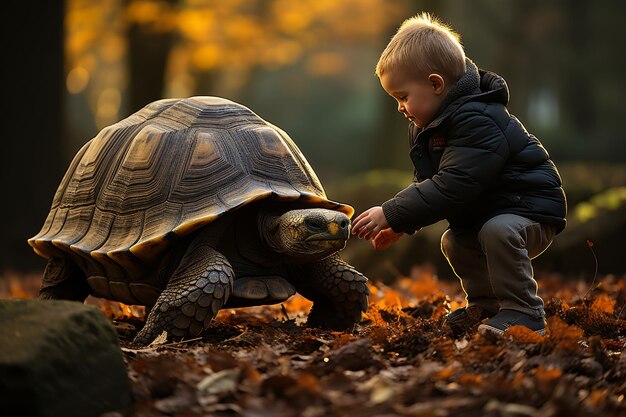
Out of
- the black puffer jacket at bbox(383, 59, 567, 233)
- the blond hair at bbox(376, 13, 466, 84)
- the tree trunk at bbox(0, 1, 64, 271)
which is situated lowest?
the tree trunk at bbox(0, 1, 64, 271)

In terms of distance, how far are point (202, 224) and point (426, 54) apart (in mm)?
1564

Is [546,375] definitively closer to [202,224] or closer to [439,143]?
[439,143]

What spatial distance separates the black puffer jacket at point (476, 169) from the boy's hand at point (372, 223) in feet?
0.15

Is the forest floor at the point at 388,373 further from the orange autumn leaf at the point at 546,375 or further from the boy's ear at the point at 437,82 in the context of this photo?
the boy's ear at the point at 437,82

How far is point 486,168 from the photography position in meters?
4.02

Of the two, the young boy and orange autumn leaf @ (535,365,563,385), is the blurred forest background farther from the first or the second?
orange autumn leaf @ (535,365,563,385)

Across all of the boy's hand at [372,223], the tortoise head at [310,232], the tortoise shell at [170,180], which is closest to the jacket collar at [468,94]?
the boy's hand at [372,223]

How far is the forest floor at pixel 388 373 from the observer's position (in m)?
2.55

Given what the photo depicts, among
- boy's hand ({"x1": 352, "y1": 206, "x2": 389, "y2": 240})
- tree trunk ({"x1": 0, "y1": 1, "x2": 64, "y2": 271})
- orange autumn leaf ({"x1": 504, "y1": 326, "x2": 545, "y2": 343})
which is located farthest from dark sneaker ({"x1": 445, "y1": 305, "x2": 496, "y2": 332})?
tree trunk ({"x1": 0, "y1": 1, "x2": 64, "y2": 271})

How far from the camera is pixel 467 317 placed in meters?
4.48

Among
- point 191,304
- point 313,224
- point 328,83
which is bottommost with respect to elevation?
point 328,83

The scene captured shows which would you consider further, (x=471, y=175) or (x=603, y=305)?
(x=603, y=305)

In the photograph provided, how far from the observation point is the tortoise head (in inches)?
163

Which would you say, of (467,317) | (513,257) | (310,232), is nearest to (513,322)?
(513,257)
